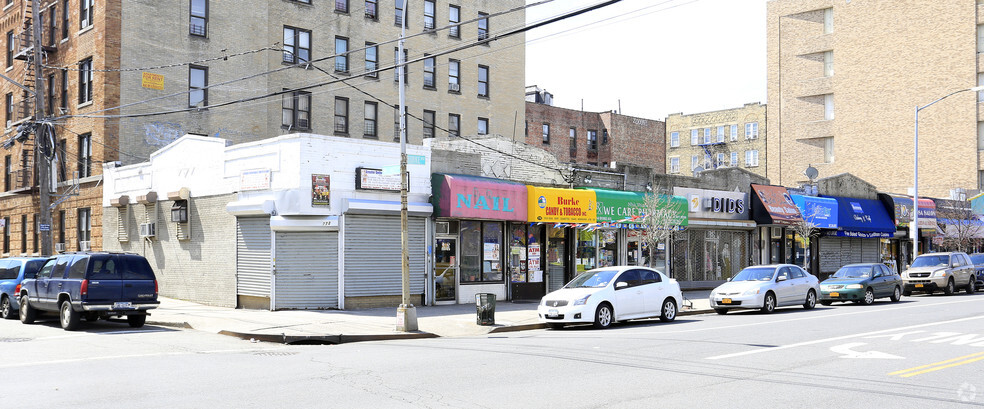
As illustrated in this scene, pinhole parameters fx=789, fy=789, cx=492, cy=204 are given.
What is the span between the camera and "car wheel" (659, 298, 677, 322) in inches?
801

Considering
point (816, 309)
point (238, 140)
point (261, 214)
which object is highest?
point (238, 140)

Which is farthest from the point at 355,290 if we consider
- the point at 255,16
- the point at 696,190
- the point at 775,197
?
the point at 775,197

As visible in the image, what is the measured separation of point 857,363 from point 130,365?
1121cm

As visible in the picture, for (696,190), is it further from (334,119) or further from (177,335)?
(177,335)

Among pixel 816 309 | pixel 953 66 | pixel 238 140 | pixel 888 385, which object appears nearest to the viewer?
pixel 888 385

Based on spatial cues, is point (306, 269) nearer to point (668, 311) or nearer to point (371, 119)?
point (668, 311)

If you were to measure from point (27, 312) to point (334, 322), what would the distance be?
8173 mm

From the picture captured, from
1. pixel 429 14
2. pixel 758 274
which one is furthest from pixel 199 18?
pixel 758 274

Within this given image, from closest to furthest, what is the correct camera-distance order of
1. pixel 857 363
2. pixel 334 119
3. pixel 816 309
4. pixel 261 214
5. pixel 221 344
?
1. pixel 857 363
2. pixel 221 344
3. pixel 261 214
4. pixel 816 309
5. pixel 334 119

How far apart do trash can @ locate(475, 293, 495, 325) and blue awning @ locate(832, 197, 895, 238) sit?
25.4 metres

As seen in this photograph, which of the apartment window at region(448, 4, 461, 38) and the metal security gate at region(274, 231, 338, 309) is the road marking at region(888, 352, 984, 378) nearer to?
the metal security gate at region(274, 231, 338, 309)

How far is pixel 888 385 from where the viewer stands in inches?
399

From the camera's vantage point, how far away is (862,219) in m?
40.2

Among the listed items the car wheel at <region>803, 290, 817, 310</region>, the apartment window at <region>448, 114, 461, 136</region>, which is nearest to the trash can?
the car wheel at <region>803, 290, 817, 310</region>
